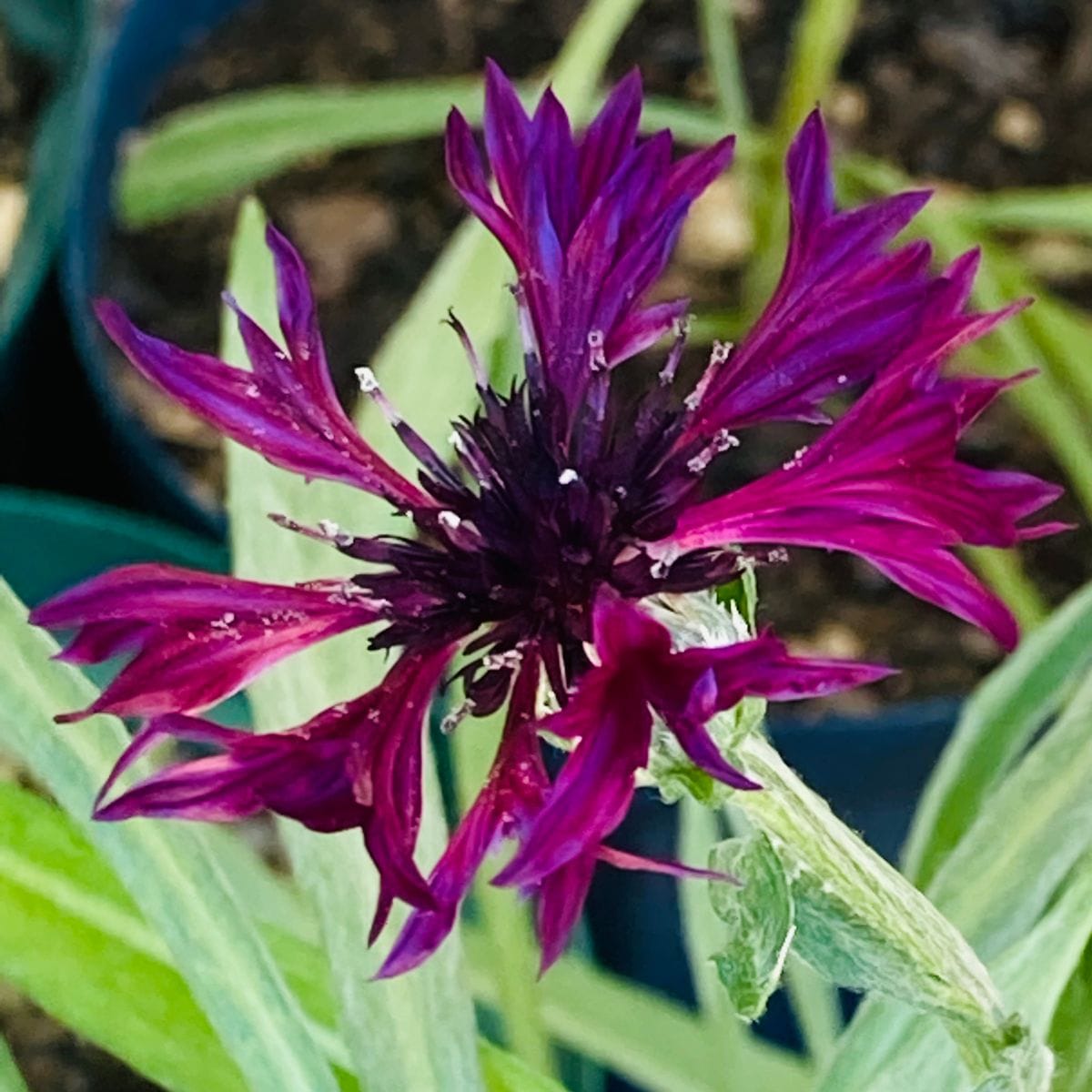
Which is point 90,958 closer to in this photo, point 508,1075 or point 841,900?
point 508,1075

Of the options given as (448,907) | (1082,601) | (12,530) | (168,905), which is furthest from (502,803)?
(12,530)

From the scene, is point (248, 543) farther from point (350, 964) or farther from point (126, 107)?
point (126, 107)

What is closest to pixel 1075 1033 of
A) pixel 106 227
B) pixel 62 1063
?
pixel 62 1063

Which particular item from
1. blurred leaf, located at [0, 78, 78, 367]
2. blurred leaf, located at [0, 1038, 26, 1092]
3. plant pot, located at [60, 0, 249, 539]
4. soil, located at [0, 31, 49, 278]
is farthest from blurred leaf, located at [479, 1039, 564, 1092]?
soil, located at [0, 31, 49, 278]

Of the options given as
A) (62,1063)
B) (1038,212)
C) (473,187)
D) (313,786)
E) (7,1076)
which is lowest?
(62,1063)

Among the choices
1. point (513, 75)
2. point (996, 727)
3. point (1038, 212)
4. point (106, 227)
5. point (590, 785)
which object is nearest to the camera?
point (590, 785)

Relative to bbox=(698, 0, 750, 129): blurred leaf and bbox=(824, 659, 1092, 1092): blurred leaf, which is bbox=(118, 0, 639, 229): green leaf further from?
bbox=(824, 659, 1092, 1092): blurred leaf

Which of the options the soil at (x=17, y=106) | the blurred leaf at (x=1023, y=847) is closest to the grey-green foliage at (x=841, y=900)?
the blurred leaf at (x=1023, y=847)

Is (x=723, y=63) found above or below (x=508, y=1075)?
above
